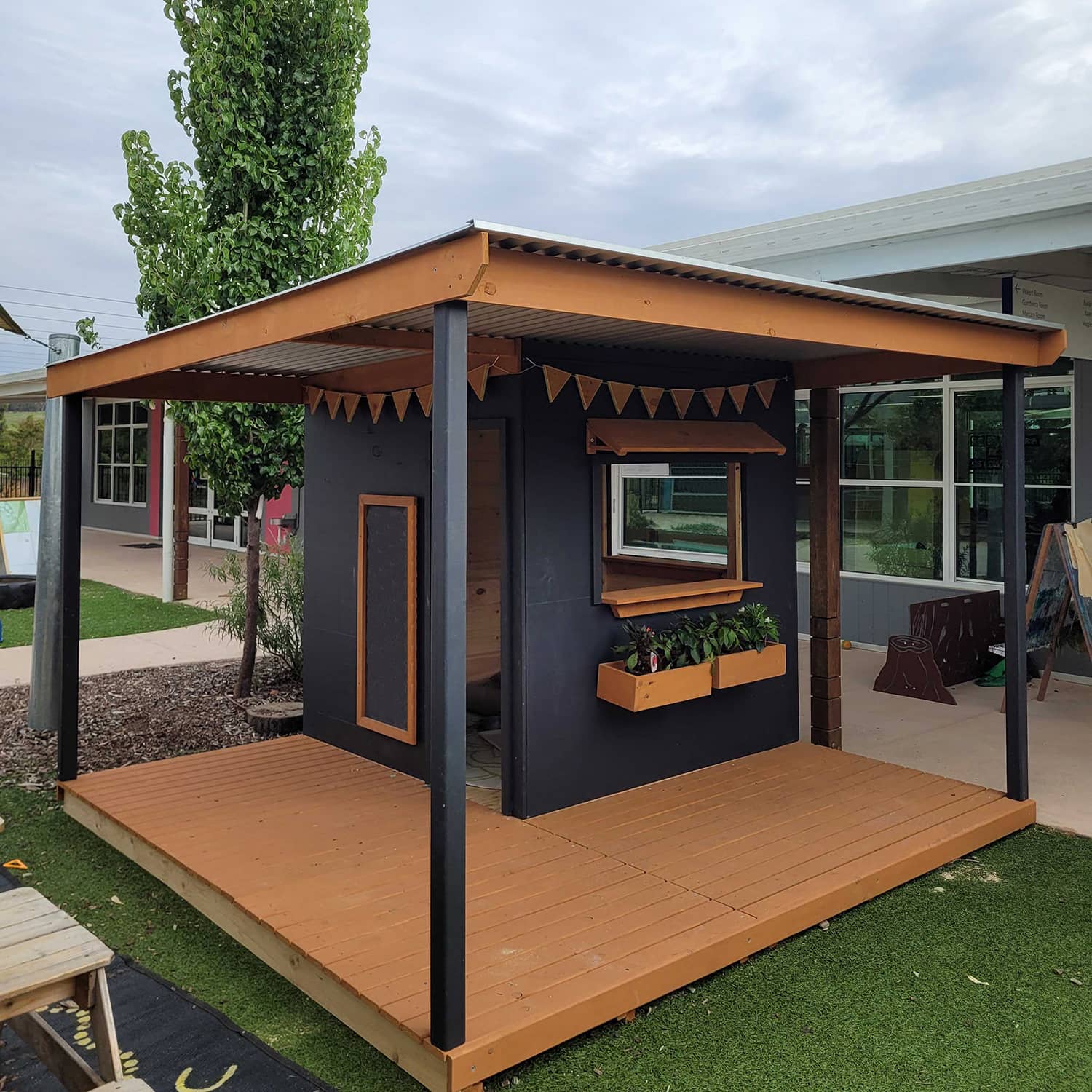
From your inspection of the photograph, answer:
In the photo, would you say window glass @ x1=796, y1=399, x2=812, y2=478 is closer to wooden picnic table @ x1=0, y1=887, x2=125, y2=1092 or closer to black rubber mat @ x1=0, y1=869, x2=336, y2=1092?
black rubber mat @ x1=0, y1=869, x2=336, y2=1092

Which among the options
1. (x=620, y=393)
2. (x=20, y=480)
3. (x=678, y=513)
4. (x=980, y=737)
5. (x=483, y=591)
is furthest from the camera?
(x=20, y=480)

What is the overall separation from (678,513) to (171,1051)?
6.64 meters

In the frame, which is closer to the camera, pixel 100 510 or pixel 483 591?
pixel 483 591

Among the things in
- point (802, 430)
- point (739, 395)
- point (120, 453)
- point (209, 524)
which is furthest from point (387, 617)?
point (120, 453)

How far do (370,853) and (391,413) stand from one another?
2.18 meters

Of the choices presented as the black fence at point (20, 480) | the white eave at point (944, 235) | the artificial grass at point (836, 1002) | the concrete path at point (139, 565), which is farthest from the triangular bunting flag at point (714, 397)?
the black fence at point (20, 480)

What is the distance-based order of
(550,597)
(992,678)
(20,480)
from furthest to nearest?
(20,480)
(992,678)
(550,597)

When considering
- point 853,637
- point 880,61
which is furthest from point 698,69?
point 853,637

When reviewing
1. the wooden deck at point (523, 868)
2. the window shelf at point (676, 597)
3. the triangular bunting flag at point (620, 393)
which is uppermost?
the triangular bunting flag at point (620, 393)

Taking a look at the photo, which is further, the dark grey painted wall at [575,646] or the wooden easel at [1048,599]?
the wooden easel at [1048,599]

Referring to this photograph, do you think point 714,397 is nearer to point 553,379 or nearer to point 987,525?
point 553,379

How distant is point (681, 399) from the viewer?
4934mm

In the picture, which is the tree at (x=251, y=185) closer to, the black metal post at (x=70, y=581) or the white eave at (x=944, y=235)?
the black metal post at (x=70, y=581)

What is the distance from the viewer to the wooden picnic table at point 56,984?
7.63 feet
